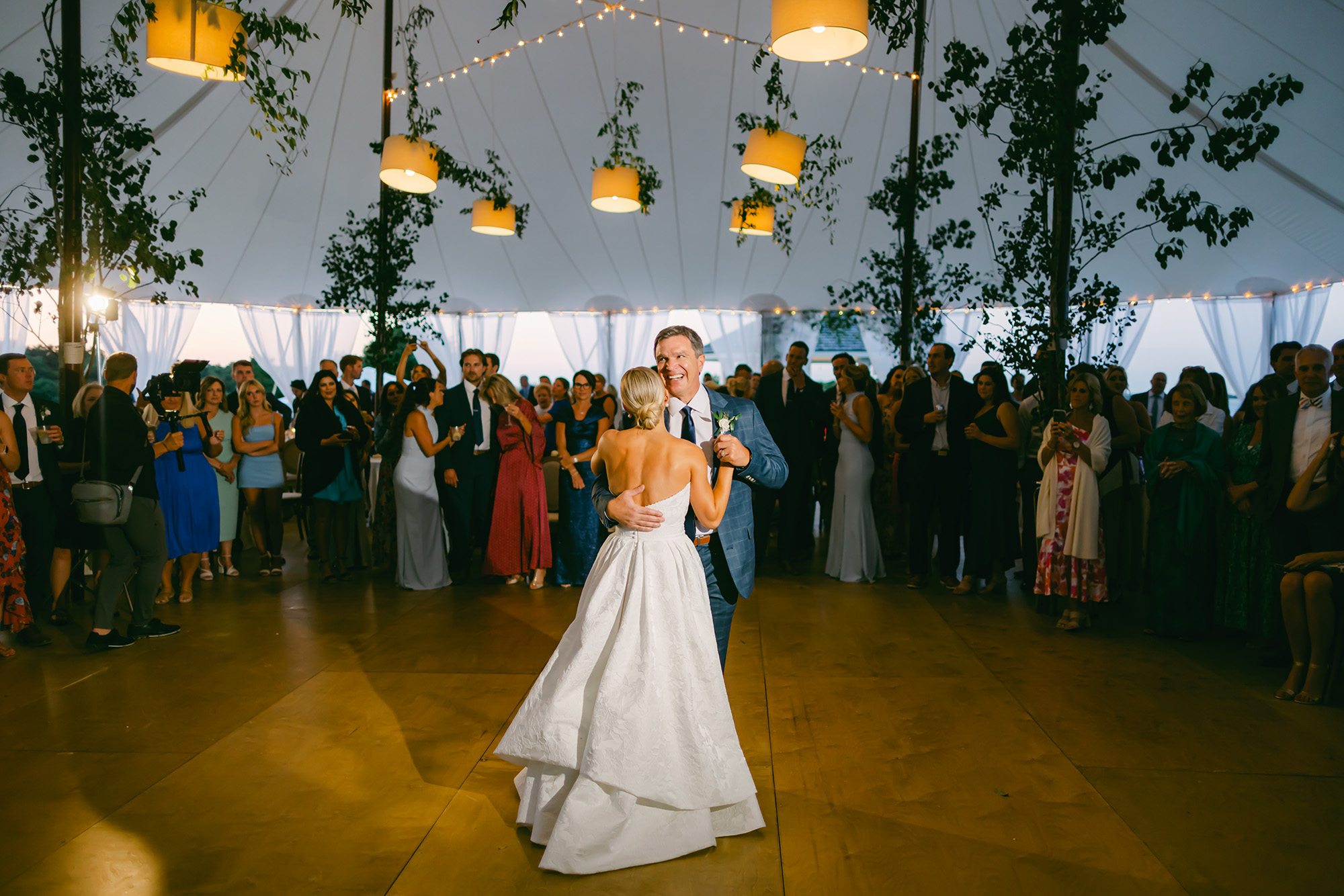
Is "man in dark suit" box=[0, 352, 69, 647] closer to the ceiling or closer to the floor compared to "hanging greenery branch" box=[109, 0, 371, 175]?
closer to the floor

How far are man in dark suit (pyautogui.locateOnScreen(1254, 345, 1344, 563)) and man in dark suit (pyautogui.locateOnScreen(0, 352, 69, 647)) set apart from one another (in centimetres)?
615

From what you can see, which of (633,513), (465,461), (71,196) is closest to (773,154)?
(465,461)

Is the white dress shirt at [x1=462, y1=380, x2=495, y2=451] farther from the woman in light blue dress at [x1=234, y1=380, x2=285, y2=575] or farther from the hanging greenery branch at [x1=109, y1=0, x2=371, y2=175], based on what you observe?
the hanging greenery branch at [x1=109, y1=0, x2=371, y2=175]

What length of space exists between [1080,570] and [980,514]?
912 millimetres

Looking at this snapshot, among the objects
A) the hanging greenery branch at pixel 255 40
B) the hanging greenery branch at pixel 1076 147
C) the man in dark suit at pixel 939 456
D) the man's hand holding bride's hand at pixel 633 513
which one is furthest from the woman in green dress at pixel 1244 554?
the hanging greenery branch at pixel 255 40

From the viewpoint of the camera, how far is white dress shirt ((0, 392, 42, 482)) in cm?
427

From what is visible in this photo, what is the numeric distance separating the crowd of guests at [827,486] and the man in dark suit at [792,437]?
2 centimetres

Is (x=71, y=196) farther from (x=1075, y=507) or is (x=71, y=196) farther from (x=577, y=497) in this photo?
(x=1075, y=507)

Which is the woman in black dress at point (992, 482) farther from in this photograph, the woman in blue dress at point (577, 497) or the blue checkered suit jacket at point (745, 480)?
the blue checkered suit jacket at point (745, 480)

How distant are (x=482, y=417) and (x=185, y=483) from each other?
1972mm

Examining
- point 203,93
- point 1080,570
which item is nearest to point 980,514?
point 1080,570

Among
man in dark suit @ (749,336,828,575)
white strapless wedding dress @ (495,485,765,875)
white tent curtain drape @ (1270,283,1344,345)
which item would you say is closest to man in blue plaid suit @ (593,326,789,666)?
white strapless wedding dress @ (495,485,765,875)

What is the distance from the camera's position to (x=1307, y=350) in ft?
12.7

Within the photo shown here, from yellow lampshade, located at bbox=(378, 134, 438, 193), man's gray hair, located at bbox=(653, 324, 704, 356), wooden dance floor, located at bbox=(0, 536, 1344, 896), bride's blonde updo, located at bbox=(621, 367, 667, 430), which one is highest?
yellow lampshade, located at bbox=(378, 134, 438, 193)
